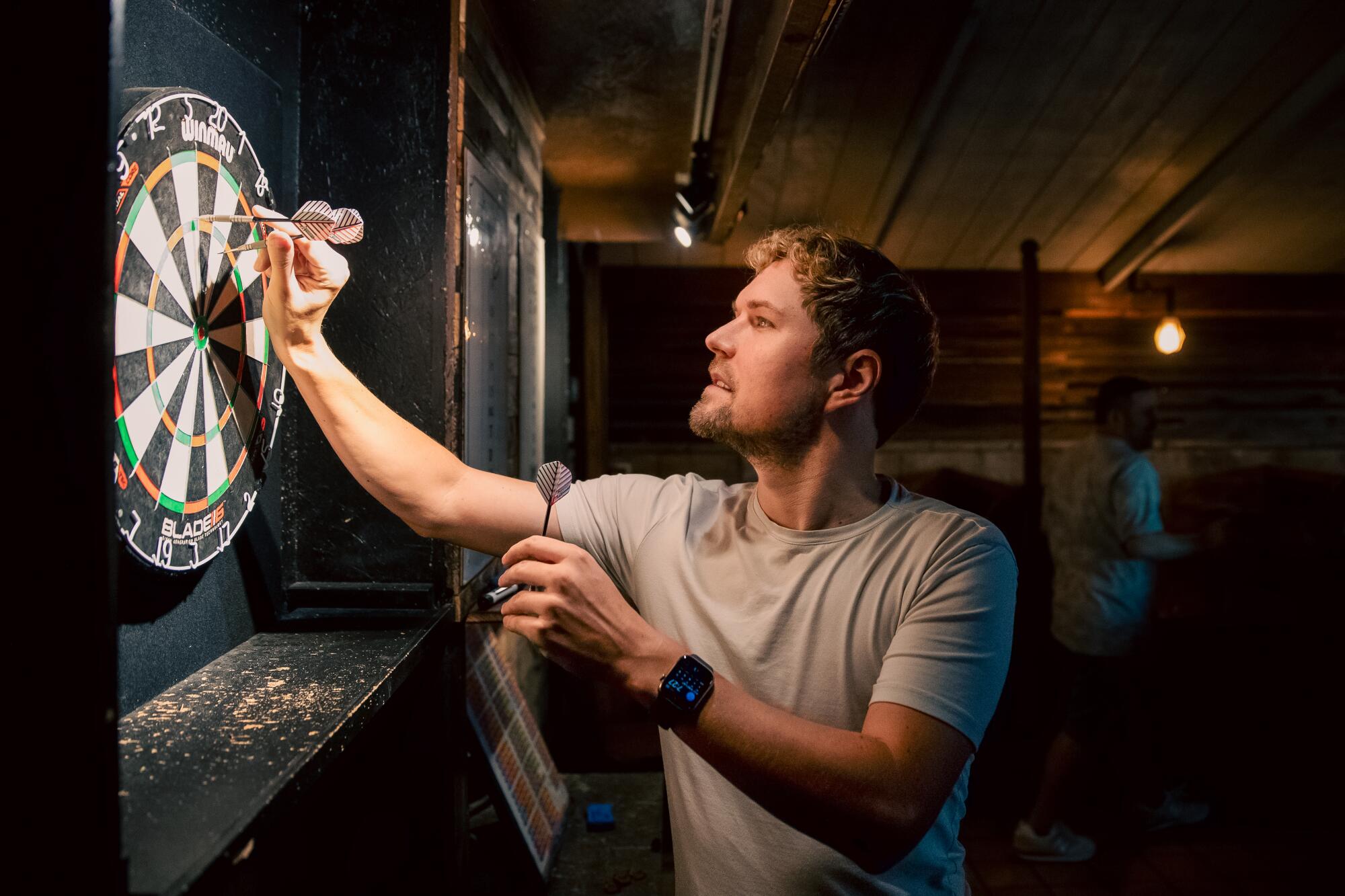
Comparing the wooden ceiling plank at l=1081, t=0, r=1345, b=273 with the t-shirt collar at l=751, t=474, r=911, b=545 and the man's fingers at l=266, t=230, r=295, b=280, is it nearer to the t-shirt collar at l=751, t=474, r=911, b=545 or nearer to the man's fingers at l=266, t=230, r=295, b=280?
the t-shirt collar at l=751, t=474, r=911, b=545

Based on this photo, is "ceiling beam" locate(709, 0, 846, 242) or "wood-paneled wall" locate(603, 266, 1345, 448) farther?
Answer: "wood-paneled wall" locate(603, 266, 1345, 448)

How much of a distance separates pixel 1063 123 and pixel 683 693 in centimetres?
465

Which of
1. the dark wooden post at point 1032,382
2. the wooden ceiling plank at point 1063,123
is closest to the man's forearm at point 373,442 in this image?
the wooden ceiling plank at point 1063,123

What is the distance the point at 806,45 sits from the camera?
2.38m

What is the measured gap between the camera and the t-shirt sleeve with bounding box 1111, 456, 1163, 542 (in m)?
3.80

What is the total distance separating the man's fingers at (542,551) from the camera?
1280 mm

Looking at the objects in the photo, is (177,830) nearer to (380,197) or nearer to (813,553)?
(813,553)

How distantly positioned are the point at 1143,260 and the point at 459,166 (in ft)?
18.8

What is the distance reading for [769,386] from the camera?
1.68m

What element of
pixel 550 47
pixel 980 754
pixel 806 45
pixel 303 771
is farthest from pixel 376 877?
pixel 980 754

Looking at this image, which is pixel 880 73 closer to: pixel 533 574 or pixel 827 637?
pixel 827 637

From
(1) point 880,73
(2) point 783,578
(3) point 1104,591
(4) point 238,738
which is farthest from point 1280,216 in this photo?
(4) point 238,738

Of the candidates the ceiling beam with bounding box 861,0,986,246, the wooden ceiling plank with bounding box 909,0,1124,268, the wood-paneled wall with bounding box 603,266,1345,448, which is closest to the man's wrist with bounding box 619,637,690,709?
the ceiling beam with bounding box 861,0,986,246

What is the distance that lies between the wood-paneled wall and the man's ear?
16.5 ft
